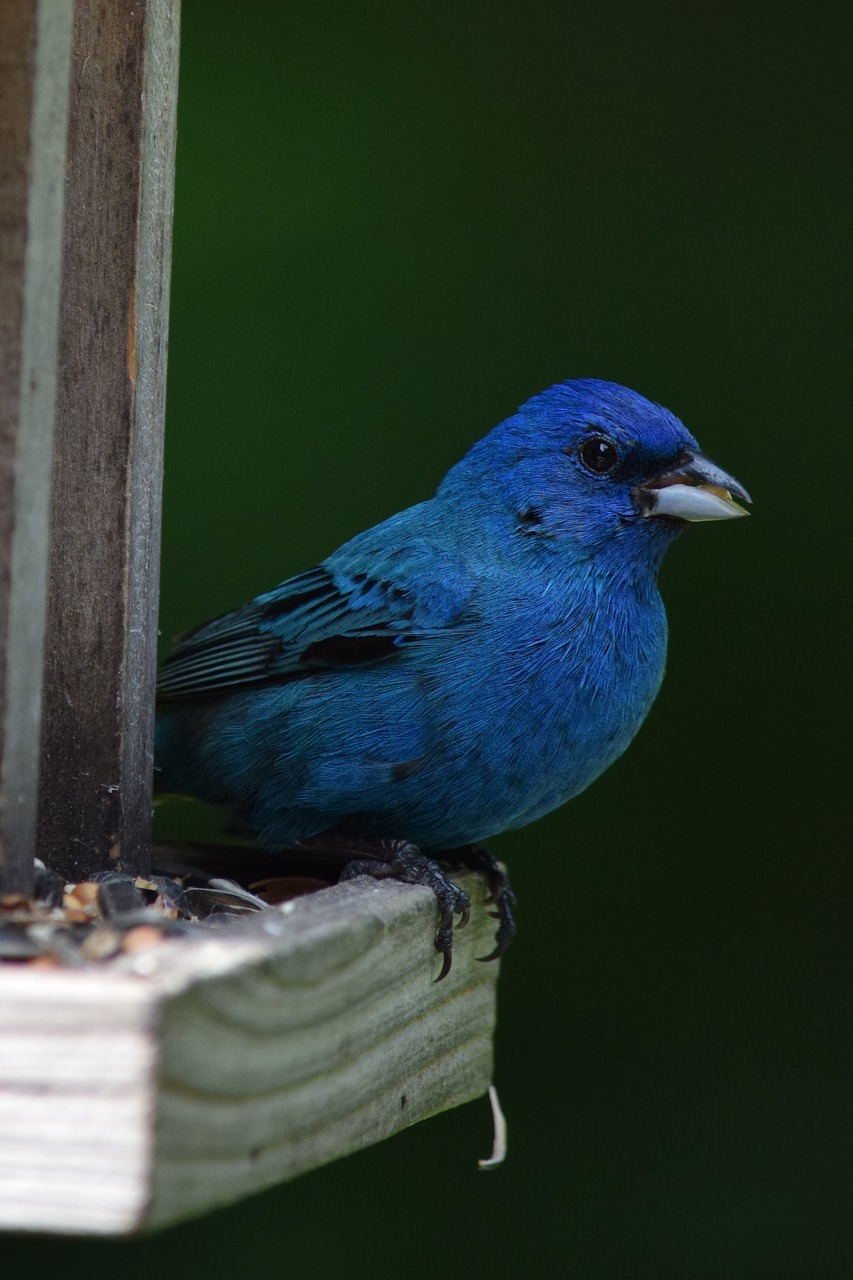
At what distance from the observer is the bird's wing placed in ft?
10.4

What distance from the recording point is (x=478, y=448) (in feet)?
11.8

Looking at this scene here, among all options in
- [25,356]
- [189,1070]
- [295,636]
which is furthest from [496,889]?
[189,1070]

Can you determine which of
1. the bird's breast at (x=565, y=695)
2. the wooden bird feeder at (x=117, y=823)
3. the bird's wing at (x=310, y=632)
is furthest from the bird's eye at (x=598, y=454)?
the wooden bird feeder at (x=117, y=823)

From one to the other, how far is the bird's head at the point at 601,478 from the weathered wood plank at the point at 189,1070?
1.34m

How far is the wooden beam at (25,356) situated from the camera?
2.08 meters

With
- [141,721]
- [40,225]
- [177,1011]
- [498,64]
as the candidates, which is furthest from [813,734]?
[177,1011]

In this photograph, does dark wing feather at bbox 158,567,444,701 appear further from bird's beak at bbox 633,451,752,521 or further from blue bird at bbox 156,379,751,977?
bird's beak at bbox 633,451,752,521

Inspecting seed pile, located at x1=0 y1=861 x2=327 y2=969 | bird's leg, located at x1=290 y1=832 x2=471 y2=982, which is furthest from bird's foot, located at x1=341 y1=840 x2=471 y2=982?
seed pile, located at x1=0 y1=861 x2=327 y2=969

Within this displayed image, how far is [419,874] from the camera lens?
2.95 m

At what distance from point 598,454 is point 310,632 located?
69 cm

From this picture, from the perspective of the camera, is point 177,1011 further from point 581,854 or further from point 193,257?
point 193,257

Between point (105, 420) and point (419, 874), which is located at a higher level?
point (105, 420)

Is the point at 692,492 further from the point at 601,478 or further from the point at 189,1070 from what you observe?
the point at 189,1070

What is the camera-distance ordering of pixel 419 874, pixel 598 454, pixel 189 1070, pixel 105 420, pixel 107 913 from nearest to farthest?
pixel 189 1070
pixel 107 913
pixel 105 420
pixel 419 874
pixel 598 454
